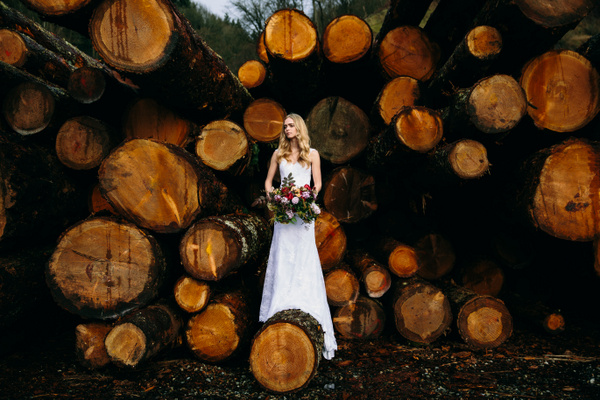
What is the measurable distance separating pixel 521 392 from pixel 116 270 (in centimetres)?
310

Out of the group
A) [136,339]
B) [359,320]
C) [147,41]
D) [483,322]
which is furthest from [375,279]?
[147,41]

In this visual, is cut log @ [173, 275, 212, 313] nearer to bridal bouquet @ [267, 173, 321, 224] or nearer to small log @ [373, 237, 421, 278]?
bridal bouquet @ [267, 173, 321, 224]

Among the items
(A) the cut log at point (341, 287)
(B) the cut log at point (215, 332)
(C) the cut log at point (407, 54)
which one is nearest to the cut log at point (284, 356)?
(B) the cut log at point (215, 332)

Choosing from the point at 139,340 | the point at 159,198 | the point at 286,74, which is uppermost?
the point at 286,74

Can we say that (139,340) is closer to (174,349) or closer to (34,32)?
(174,349)

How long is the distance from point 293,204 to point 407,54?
223 cm

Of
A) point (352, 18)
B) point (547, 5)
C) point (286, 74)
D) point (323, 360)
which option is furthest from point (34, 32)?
point (547, 5)

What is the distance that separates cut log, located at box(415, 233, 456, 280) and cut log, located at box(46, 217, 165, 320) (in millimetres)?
2804

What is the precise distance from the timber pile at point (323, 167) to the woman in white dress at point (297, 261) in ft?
0.79

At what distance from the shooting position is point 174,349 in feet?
9.29

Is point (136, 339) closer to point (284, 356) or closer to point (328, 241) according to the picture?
point (284, 356)

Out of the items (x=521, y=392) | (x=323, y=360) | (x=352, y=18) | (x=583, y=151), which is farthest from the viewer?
(x=352, y=18)

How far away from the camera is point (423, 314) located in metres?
3.09

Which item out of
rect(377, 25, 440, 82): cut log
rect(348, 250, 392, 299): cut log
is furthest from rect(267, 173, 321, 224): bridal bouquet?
rect(377, 25, 440, 82): cut log
